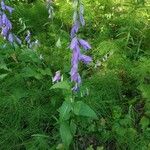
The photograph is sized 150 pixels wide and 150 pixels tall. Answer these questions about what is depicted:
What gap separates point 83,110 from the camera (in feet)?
11.1

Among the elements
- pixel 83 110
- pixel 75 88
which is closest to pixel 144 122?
pixel 83 110

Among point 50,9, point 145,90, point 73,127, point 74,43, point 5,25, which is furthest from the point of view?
point 50,9

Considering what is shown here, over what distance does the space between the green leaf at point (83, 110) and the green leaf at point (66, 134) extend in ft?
0.58

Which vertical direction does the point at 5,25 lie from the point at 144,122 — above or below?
above

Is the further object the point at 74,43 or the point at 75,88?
the point at 75,88

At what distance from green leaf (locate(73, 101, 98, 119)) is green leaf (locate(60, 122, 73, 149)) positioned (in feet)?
0.58

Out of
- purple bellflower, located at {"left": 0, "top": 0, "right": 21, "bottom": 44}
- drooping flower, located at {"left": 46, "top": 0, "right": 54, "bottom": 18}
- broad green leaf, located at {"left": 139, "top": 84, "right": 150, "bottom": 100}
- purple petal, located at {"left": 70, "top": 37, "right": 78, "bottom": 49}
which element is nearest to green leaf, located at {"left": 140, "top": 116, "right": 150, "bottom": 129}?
broad green leaf, located at {"left": 139, "top": 84, "right": 150, "bottom": 100}

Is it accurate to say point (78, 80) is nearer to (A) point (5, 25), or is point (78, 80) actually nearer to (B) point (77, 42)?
(B) point (77, 42)

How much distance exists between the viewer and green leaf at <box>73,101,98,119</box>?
3.35 meters

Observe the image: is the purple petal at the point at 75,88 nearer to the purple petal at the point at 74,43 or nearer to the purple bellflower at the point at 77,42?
the purple bellflower at the point at 77,42

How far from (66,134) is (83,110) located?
26cm

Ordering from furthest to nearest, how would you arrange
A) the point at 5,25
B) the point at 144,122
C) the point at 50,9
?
the point at 50,9 → the point at 5,25 → the point at 144,122

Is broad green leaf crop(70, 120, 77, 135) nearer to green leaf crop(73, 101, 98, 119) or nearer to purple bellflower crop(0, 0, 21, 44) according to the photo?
green leaf crop(73, 101, 98, 119)

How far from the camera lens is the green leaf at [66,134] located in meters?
3.35
